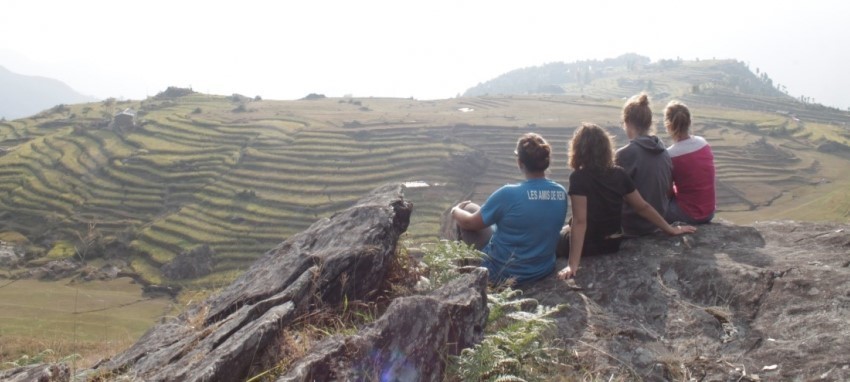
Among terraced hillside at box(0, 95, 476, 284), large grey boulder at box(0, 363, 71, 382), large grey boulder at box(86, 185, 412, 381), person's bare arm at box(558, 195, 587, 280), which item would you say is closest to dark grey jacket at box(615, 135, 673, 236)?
person's bare arm at box(558, 195, 587, 280)

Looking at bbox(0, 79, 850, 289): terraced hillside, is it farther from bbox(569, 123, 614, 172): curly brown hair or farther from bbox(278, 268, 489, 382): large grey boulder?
bbox(278, 268, 489, 382): large grey boulder

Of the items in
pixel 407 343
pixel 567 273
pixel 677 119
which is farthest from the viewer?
pixel 677 119

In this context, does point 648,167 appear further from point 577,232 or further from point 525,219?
point 525,219

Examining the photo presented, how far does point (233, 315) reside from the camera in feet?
13.6

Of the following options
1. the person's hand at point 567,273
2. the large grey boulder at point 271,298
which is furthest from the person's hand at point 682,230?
the large grey boulder at point 271,298

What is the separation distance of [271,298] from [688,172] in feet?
15.1

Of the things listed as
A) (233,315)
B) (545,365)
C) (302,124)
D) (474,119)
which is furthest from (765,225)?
(474,119)

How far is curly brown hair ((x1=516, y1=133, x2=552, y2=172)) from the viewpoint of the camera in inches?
205

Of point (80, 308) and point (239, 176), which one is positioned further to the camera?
point (239, 176)

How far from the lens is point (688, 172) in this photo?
20.9ft

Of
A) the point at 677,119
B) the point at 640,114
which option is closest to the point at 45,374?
the point at 640,114

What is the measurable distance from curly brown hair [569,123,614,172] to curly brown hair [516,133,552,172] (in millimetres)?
417

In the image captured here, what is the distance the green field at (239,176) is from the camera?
4362 centimetres

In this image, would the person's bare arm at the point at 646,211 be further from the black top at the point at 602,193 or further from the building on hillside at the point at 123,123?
the building on hillside at the point at 123,123
